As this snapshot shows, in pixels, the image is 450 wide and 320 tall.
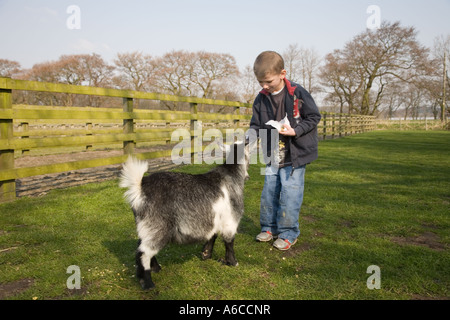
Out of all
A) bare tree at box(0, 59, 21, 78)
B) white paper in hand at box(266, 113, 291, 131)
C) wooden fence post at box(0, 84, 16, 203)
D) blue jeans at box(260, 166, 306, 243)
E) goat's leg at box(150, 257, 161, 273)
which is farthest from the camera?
bare tree at box(0, 59, 21, 78)

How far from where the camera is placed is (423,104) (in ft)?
215

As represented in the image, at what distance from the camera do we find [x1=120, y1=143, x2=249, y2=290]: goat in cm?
272

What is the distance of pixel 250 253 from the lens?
139 inches

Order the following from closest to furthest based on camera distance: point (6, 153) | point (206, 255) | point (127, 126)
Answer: point (206, 255) < point (6, 153) < point (127, 126)

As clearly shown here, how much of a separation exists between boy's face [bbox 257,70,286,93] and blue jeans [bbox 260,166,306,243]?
39.3 inches

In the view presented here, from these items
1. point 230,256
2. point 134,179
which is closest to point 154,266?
point 230,256

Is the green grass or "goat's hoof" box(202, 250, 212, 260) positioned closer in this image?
the green grass

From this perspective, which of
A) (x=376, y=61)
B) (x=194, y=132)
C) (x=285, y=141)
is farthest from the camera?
(x=376, y=61)

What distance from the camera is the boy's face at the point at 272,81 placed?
11.4ft

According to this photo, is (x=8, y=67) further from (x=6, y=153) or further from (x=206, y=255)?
(x=206, y=255)

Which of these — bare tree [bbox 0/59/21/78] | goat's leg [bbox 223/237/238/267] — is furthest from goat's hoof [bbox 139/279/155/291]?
bare tree [bbox 0/59/21/78]

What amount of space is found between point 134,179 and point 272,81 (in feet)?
6.33

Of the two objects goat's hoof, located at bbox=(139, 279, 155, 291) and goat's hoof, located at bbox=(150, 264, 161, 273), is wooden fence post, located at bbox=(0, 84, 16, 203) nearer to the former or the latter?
goat's hoof, located at bbox=(150, 264, 161, 273)

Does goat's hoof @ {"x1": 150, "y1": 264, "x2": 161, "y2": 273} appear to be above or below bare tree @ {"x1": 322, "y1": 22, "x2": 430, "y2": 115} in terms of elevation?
below
